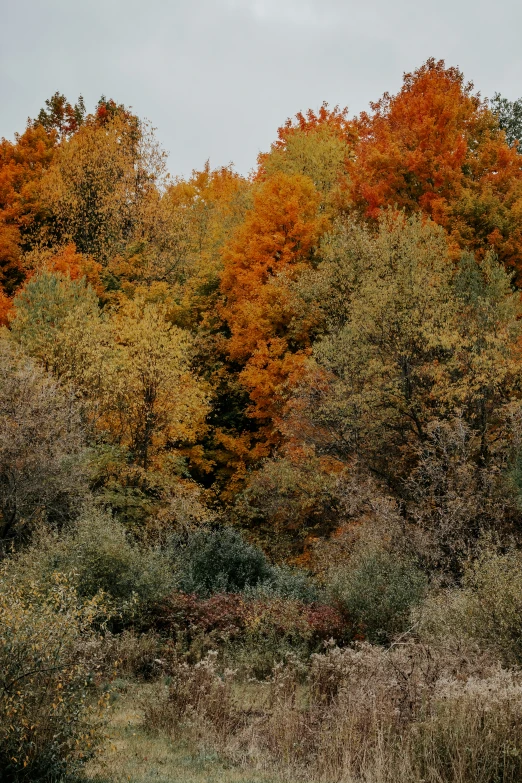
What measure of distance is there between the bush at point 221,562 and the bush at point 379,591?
4.37 m

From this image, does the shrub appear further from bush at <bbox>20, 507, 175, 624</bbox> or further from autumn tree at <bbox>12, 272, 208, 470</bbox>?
autumn tree at <bbox>12, 272, 208, 470</bbox>

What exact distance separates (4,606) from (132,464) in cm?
1784

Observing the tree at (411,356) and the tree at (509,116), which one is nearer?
the tree at (411,356)

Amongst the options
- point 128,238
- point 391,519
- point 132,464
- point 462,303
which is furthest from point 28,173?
point 391,519

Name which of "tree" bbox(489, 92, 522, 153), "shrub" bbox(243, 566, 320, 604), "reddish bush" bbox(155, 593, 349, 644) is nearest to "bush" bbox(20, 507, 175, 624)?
"reddish bush" bbox(155, 593, 349, 644)

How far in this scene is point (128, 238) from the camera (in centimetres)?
4100

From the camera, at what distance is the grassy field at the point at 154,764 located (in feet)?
26.1

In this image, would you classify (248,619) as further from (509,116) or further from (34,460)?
(509,116)

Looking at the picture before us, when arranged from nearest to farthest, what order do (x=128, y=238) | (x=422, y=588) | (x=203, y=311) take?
(x=422, y=588)
(x=203, y=311)
(x=128, y=238)

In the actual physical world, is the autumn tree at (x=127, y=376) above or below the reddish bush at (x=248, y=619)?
above

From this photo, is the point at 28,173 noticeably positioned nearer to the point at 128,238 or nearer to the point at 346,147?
the point at 128,238

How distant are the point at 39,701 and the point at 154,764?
191 centimetres

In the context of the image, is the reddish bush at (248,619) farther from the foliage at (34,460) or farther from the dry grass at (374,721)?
the foliage at (34,460)

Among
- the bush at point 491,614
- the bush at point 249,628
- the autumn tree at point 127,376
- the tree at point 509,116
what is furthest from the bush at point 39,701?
the tree at point 509,116
